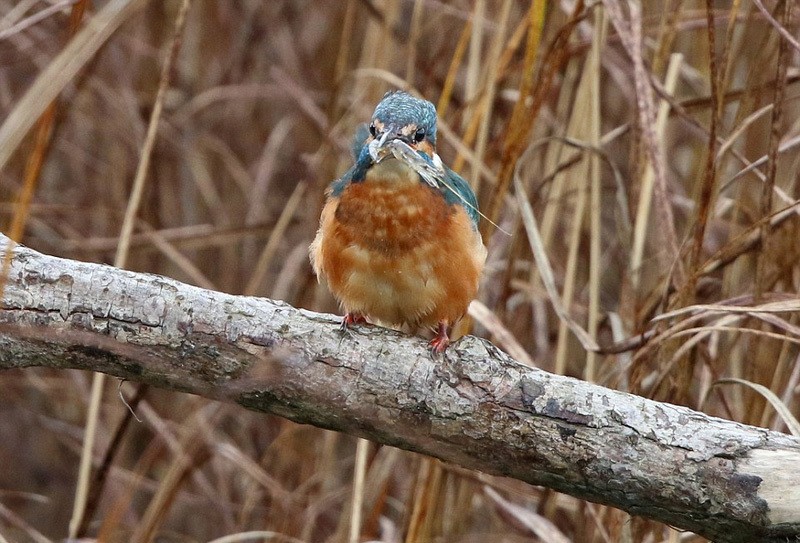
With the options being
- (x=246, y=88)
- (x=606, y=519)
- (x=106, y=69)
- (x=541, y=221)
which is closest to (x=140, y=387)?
(x=606, y=519)

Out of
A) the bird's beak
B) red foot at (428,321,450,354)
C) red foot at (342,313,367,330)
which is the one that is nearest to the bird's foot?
red foot at (342,313,367,330)

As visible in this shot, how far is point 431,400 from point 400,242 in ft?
1.36

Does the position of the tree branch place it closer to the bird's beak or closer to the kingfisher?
the kingfisher

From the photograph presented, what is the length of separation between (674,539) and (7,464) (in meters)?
3.04

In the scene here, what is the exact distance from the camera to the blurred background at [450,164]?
6.27 feet

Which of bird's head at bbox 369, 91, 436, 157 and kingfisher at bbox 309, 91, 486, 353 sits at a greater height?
bird's head at bbox 369, 91, 436, 157

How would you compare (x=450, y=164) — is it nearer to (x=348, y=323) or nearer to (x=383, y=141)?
(x=383, y=141)

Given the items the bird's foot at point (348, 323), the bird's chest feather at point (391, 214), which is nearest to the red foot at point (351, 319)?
the bird's foot at point (348, 323)

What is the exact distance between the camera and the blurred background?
1.91 m

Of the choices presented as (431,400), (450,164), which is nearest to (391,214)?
(431,400)

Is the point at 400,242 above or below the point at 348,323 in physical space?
above

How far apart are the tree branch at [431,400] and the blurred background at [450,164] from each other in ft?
0.78

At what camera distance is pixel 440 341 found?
1.67 m

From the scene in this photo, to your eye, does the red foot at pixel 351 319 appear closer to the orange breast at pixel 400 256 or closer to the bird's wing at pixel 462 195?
the orange breast at pixel 400 256
